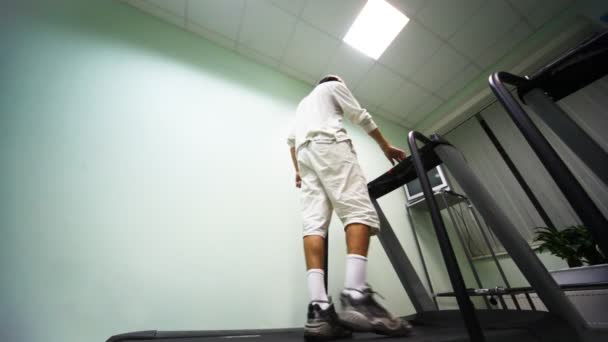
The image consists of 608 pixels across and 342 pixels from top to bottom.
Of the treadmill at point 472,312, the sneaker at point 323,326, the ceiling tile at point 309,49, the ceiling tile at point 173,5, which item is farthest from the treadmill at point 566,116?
the ceiling tile at point 173,5

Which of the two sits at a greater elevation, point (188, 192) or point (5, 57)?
point (5, 57)

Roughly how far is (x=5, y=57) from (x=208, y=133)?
1096 mm

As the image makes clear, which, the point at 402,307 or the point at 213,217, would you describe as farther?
the point at 402,307

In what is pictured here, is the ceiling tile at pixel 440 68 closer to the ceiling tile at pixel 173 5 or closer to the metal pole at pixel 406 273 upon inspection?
the metal pole at pixel 406 273

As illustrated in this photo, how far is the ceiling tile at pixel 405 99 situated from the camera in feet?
9.95

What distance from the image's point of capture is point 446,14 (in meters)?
2.32

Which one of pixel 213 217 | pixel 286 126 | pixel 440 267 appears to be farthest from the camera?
pixel 440 267

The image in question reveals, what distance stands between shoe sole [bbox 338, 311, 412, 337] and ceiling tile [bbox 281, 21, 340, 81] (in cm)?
239

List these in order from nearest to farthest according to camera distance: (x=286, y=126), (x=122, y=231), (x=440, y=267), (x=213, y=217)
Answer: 1. (x=122, y=231)
2. (x=213, y=217)
3. (x=286, y=126)
4. (x=440, y=267)

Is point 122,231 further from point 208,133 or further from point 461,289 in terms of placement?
point 461,289

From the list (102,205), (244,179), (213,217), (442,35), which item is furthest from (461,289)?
(442,35)

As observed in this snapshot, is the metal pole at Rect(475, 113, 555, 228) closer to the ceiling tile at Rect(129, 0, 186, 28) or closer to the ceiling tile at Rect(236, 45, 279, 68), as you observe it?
the ceiling tile at Rect(236, 45, 279, 68)

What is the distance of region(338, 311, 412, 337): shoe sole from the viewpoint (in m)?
0.76

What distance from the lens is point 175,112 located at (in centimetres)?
168
